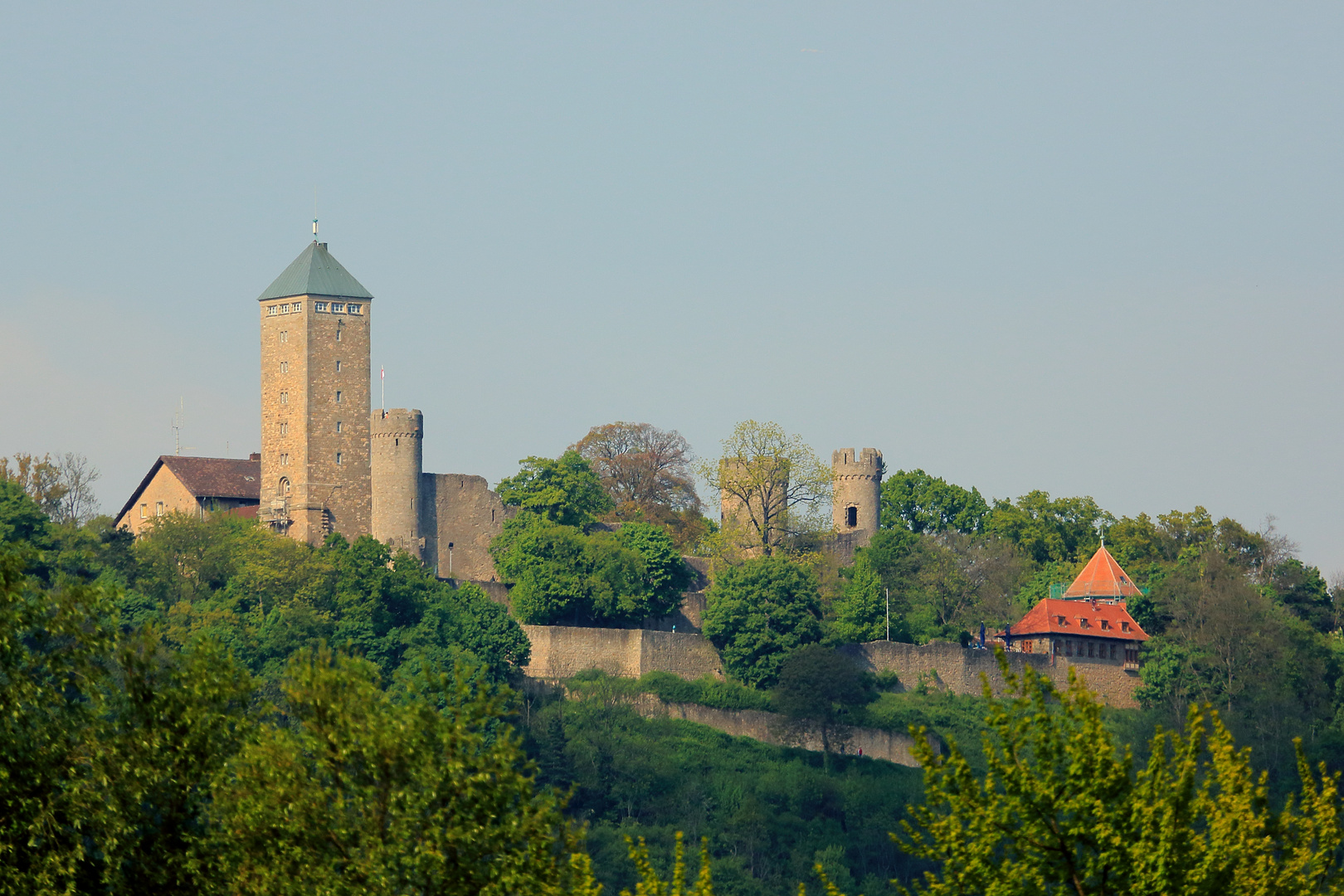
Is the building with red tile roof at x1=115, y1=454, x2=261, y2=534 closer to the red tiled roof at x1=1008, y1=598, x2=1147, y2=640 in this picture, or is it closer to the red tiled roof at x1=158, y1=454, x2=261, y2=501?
the red tiled roof at x1=158, y1=454, x2=261, y2=501

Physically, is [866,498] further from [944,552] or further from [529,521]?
[529,521]

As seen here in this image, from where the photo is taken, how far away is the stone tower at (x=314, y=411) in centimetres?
6350

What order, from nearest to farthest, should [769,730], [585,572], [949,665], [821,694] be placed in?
1. [821,694]
2. [769,730]
3. [585,572]
4. [949,665]

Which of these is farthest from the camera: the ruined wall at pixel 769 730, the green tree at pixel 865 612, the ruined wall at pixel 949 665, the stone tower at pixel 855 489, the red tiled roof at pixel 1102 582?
the stone tower at pixel 855 489

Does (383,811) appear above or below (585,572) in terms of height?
below

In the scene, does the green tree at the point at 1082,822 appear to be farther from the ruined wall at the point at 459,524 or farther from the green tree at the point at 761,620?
the ruined wall at the point at 459,524

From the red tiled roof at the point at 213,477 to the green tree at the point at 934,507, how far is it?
2397 centimetres

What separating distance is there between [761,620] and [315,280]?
49.0 ft

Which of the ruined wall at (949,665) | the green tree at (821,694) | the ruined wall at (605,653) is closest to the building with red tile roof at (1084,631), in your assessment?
the ruined wall at (949,665)

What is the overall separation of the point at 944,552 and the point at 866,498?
6.73 meters

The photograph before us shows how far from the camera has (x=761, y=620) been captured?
62531 millimetres

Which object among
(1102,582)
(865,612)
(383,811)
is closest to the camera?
(383,811)

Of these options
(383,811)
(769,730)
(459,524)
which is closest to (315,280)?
(459,524)

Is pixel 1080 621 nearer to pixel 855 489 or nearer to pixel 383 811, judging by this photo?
pixel 855 489
